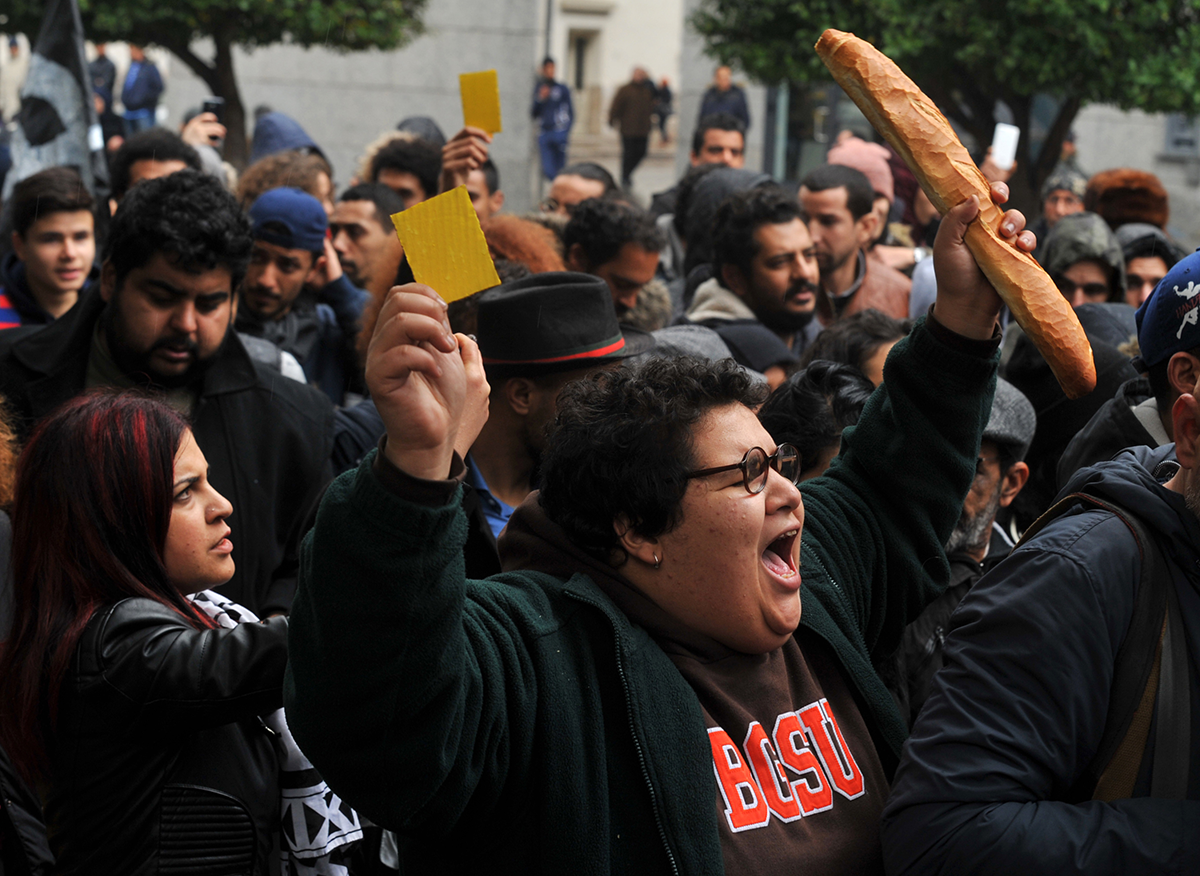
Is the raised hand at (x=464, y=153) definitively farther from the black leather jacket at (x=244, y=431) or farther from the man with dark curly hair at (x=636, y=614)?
the man with dark curly hair at (x=636, y=614)

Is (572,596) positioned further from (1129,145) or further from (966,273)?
(1129,145)

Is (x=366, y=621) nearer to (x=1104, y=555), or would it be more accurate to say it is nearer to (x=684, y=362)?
(x=684, y=362)

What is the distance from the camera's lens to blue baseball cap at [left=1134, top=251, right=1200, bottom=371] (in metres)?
2.09

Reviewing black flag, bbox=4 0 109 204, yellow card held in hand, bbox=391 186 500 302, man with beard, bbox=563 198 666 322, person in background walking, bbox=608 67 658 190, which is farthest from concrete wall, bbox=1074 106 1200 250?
yellow card held in hand, bbox=391 186 500 302

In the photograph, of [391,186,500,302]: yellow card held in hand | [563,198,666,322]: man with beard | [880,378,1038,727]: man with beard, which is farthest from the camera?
[563,198,666,322]: man with beard

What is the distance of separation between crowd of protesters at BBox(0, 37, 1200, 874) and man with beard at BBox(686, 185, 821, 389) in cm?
142

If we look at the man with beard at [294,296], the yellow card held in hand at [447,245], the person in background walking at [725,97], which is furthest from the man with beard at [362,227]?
the person in background walking at [725,97]

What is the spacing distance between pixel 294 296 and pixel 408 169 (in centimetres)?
202

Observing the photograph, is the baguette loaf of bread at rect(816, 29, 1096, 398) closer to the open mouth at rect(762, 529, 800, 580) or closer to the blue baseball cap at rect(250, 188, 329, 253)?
the open mouth at rect(762, 529, 800, 580)

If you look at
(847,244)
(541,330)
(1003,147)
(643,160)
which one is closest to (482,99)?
(541,330)

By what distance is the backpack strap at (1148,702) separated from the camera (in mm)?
1767

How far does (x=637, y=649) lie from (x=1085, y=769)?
67 cm

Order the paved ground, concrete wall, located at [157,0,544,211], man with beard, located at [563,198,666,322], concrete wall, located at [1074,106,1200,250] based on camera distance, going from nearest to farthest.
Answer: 1. man with beard, located at [563,198,666,322]
2. concrete wall, located at [1074,106,1200,250]
3. concrete wall, located at [157,0,544,211]
4. the paved ground

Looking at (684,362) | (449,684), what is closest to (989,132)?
(684,362)
